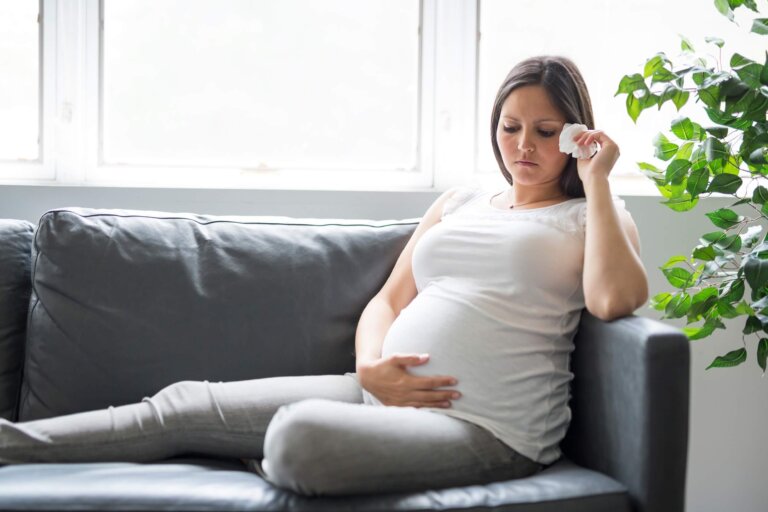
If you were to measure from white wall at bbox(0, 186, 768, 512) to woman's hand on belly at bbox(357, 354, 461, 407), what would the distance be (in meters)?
0.75

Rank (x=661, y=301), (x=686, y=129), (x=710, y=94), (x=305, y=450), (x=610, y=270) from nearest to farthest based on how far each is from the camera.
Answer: (x=305, y=450)
(x=610, y=270)
(x=710, y=94)
(x=686, y=129)
(x=661, y=301)

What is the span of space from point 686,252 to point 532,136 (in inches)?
35.2

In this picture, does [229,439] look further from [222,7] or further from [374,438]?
[222,7]

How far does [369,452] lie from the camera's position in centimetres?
125

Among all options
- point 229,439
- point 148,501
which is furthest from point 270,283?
point 148,501

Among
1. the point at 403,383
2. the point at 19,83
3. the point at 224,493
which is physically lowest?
the point at 224,493

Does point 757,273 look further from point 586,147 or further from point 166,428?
point 166,428

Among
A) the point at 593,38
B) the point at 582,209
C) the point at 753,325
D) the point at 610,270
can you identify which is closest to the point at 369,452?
the point at 610,270

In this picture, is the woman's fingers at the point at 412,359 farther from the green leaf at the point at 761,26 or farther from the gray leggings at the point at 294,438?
the green leaf at the point at 761,26

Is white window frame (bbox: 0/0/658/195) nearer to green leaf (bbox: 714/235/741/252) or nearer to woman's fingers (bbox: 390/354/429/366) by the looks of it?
green leaf (bbox: 714/235/741/252)

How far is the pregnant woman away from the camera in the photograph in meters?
1.29

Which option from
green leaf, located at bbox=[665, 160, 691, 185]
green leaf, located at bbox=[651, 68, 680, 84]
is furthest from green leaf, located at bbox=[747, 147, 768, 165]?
green leaf, located at bbox=[651, 68, 680, 84]

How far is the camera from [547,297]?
5.03 ft

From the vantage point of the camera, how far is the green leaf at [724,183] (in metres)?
Answer: 1.76
